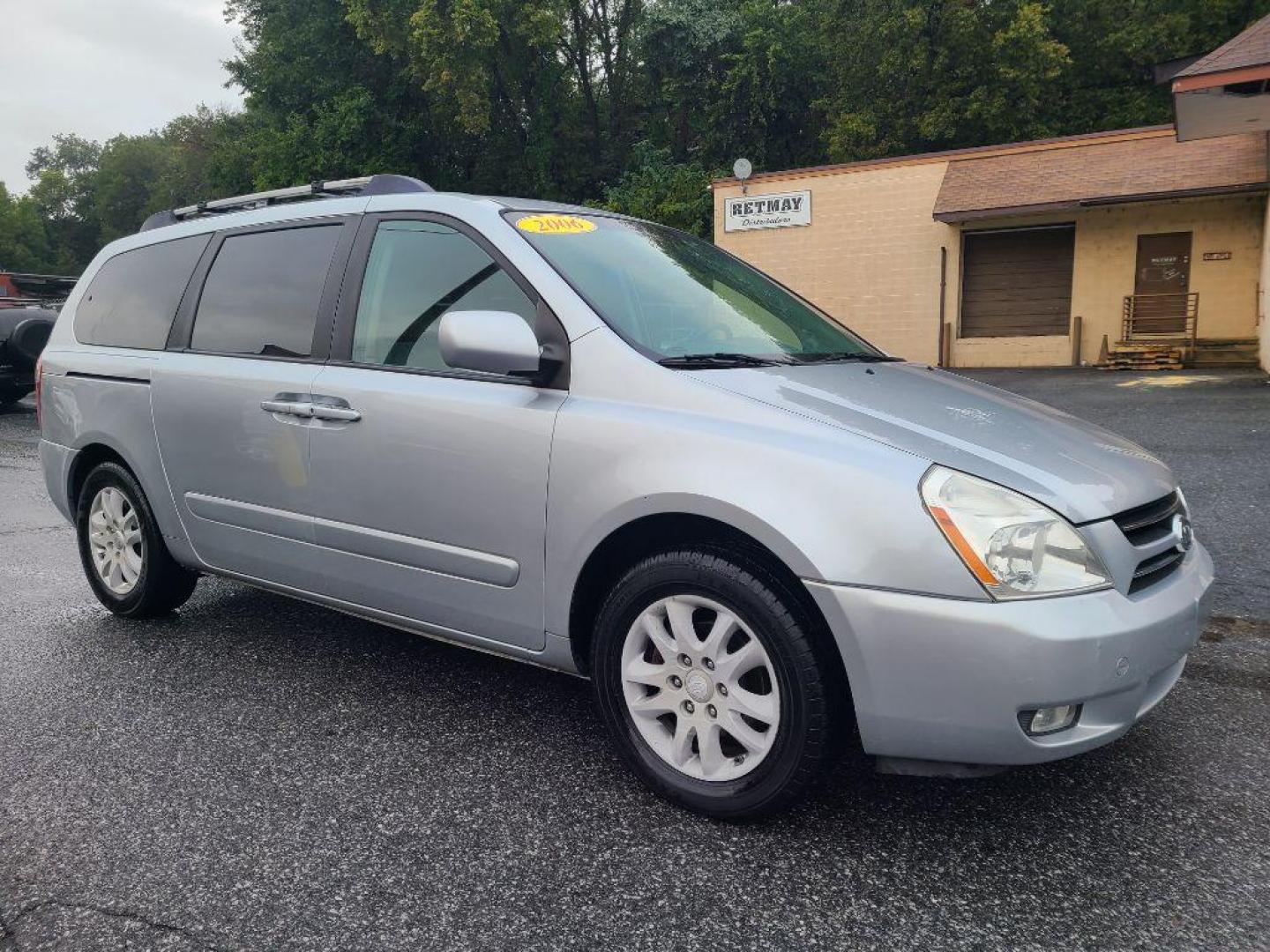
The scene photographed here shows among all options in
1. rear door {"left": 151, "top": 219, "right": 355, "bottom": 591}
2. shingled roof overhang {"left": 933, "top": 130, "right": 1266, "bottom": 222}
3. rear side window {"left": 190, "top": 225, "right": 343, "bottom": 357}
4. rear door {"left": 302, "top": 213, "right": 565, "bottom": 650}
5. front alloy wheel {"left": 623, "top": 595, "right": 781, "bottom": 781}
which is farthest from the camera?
shingled roof overhang {"left": 933, "top": 130, "right": 1266, "bottom": 222}

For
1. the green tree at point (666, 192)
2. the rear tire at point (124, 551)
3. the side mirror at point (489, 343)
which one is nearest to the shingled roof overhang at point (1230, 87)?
the side mirror at point (489, 343)

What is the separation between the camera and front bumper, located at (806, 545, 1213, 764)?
213cm

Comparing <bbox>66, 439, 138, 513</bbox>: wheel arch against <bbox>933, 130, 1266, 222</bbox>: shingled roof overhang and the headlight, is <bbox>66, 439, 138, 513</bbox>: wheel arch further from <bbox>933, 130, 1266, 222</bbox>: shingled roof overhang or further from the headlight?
<bbox>933, 130, 1266, 222</bbox>: shingled roof overhang

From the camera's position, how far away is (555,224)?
3.24m

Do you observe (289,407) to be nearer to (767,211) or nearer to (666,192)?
(767,211)

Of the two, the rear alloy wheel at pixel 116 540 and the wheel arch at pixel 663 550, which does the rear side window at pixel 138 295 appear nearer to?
the rear alloy wheel at pixel 116 540

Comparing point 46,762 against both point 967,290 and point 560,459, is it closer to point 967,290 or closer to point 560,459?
point 560,459

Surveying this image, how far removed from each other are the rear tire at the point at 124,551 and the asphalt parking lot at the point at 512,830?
0.48 metres

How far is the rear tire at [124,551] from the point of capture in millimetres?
4148

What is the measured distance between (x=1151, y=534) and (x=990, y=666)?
0.68m

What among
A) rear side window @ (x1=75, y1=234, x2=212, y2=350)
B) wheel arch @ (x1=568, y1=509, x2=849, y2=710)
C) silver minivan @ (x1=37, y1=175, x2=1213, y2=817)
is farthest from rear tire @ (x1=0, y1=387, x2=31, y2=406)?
wheel arch @ (x1=568, y1=509, x2=849, y2=710)

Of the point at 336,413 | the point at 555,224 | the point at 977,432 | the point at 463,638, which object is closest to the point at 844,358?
the point at 977,432

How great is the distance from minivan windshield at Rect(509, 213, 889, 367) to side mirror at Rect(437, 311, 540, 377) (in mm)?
270

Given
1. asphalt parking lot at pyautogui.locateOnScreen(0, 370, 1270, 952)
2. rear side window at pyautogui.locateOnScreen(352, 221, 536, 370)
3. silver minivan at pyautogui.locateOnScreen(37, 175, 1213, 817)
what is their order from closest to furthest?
asphalt parking lot at pyautogui.locateOnScreen(0, 370, 1270, 952), silver minivan at pyautogui.locateOnScreen(37, 175, 1213, 817), rear side window at pyautogui.locateOnScreen(352, 221, 536, 370)
